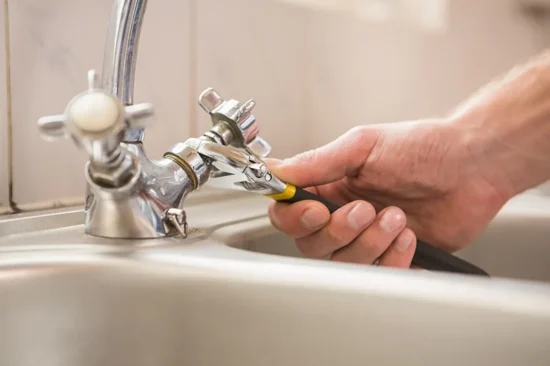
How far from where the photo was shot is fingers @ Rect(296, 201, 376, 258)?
1.43ft

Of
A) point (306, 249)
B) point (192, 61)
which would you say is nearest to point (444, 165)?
point (306, 249)

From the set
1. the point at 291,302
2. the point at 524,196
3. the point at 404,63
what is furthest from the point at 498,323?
the point at 404,63

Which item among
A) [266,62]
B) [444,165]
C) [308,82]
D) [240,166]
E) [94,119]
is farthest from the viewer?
[308,82]

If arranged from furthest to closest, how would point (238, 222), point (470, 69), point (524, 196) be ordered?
point (470, 69)
point (524, 196)
point (238, 222)

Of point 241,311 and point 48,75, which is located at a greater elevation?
point 48,75

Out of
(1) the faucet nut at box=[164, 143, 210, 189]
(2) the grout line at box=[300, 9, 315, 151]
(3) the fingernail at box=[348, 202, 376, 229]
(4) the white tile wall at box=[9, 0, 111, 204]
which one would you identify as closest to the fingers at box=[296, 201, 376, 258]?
(3) the fingernail at box=[348, 202, 376, 229]

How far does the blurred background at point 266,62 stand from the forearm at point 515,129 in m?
0.28

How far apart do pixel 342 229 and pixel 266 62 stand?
0.39m

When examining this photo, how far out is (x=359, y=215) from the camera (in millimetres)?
434

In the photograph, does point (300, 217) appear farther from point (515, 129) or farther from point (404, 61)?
point (404, 61)

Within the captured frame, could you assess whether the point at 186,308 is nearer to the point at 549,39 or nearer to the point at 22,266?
the point at 22,266

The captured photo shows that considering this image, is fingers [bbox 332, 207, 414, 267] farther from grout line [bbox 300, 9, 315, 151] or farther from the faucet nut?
grout line [bbox 300, 9, 315, 151]

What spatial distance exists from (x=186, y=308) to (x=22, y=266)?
0.09 m

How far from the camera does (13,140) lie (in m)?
0.44
